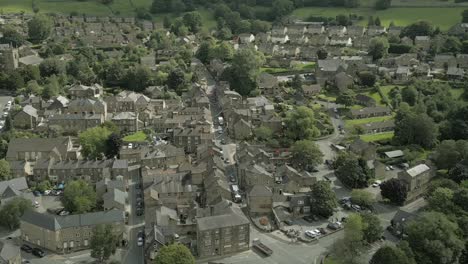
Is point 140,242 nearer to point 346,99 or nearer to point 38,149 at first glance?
point 38,149

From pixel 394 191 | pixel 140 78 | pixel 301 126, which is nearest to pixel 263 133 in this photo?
pixel 301 126

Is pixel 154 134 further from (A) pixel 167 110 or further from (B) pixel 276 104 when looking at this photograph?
(B) pixel 276 104

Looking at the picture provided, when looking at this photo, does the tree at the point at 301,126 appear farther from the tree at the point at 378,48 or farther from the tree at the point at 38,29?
the tree at the point at 38,29

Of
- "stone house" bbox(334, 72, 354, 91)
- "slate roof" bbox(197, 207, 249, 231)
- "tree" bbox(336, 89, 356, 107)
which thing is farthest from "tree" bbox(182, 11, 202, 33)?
"slate roof" bbox(197, 207, 249, 231)

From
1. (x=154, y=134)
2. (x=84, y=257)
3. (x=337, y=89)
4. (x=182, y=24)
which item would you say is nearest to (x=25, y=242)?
(x=84, y=257)

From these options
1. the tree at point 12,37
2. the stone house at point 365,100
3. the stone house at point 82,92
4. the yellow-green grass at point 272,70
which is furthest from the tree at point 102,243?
the tree at point 12,37

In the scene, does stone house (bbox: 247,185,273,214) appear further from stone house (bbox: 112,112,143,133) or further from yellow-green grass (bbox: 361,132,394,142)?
stone house (bbox: 112,112,143,133)
